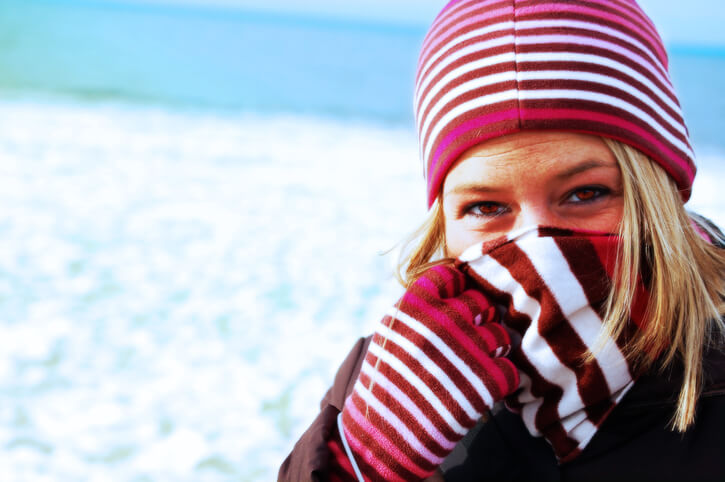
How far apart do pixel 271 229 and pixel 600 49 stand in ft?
18.3

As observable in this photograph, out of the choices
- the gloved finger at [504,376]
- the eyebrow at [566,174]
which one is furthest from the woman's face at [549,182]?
the gloved finger at [504,376]

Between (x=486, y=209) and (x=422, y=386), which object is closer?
(x=422, y=386)

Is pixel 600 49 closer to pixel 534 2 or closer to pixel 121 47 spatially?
pixel 534 2

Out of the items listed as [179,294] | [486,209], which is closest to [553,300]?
[486,209]

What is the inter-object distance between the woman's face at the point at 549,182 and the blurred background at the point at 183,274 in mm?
513

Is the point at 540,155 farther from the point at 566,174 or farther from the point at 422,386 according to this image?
the point at 422,386

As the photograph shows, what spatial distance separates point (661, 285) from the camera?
1.42 m

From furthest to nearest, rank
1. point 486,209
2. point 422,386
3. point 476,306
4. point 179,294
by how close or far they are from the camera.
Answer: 1. point 179,294
2. point 486,209
3. point 476,306
4. point 422,386

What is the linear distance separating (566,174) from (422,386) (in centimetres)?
55

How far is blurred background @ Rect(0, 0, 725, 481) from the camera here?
3969 mm

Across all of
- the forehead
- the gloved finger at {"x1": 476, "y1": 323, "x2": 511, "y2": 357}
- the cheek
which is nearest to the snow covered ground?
the cheek

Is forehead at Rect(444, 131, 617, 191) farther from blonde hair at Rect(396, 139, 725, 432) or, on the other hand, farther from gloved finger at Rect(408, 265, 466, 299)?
gloved finger at Rect(408, 265, 466, 299)

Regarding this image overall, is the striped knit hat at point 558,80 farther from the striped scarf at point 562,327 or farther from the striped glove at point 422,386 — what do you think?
the striped glove at point 422,386

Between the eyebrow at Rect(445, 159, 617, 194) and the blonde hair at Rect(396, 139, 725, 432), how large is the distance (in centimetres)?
5
